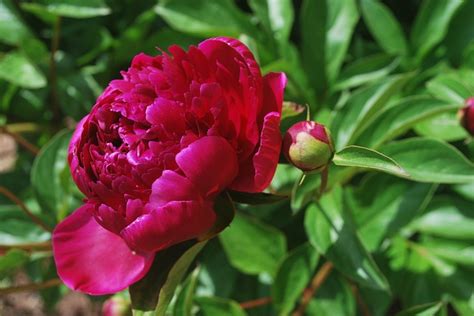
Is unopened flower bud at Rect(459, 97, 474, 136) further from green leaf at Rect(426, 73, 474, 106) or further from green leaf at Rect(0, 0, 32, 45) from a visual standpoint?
green leaf at Rect(0, 0, 32, 45)

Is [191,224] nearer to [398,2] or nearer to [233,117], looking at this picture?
[233,117]

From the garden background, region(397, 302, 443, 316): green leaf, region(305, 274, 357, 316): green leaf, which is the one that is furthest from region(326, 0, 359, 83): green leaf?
region(397, 302, 443, 316): green leaf

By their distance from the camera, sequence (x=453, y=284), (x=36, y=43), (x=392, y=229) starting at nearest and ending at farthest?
(x=392, y=229) < (x=453, y=284) < (x=36, y=43)

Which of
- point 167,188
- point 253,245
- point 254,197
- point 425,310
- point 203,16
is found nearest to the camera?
point 167,188

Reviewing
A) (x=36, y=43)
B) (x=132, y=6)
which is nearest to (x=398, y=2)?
(x=132, y=6)

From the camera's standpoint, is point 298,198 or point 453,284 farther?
point 453,284

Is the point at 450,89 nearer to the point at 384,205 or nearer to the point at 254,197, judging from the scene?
the point at 384,205

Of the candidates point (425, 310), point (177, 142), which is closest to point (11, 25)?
point (177, 142)
